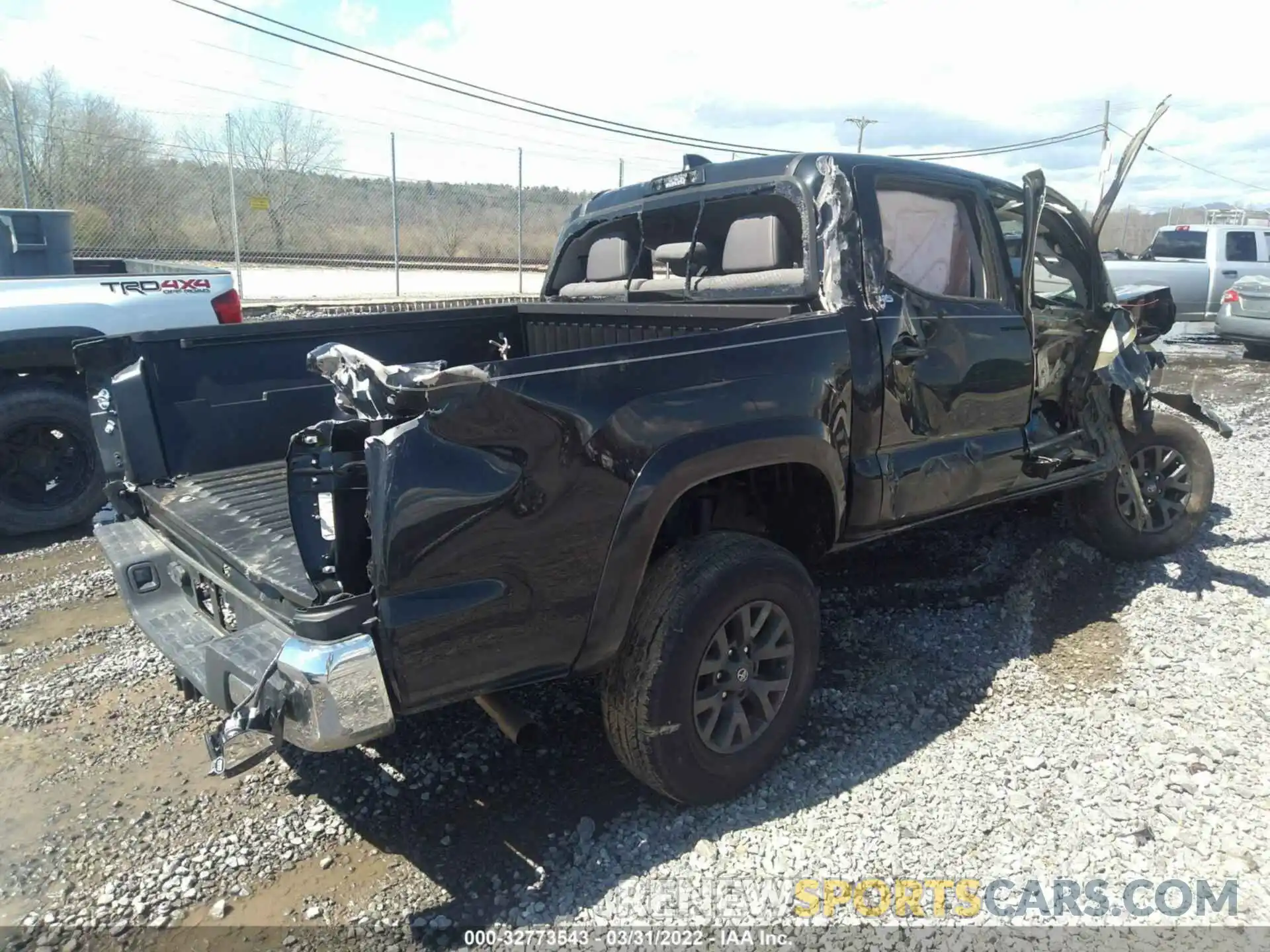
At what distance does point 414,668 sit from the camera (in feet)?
7.51

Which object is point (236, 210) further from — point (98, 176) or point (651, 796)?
point (651, 796)

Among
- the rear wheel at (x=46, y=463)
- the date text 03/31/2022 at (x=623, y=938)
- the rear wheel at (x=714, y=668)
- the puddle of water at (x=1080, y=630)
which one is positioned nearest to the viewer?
the date text 03/31/2022 at (x=623, y=938)

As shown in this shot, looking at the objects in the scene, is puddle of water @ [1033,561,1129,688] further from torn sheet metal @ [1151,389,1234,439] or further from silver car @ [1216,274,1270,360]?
silver car @ [1216,274,1270,360]

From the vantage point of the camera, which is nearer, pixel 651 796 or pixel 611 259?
pixel 651 796

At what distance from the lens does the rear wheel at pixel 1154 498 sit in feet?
15.7

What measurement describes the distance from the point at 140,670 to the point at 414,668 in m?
2.28

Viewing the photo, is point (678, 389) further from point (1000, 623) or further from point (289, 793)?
point (1000, 623)

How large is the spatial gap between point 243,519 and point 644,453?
1453 mm

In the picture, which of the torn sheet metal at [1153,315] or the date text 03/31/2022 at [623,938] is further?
the torn sheet metal at [1153,315]

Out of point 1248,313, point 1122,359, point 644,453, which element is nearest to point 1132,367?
point 1122,359

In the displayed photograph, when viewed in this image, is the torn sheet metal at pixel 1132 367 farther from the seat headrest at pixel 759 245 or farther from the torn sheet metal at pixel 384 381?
the torn sheet metal at pixel 384 381

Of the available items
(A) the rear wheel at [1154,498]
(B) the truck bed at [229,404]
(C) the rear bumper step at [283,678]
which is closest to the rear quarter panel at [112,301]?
(B) the truck bed at [229,404]

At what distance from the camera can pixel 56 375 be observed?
5.70m

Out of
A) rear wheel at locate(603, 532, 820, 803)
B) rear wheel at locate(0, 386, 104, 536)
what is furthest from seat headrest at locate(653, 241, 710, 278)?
rear wheel at locate(0, 386, 104, 536)
